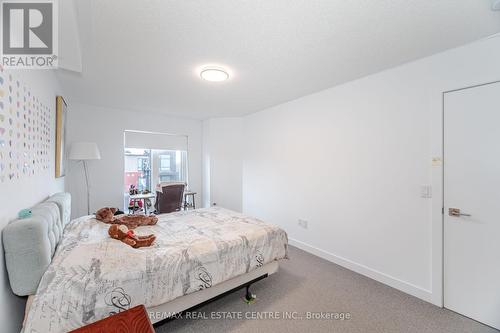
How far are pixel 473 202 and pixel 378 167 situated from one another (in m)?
0.83

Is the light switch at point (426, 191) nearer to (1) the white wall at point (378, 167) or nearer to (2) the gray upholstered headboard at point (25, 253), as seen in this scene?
(1) the white wall at point (378, 167)

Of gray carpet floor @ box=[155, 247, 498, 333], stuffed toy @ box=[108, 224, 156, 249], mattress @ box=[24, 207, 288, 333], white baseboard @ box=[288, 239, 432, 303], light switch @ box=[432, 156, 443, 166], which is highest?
light switch @ box=[432, 156, 443, 166]

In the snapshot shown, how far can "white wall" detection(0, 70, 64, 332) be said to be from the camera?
3.92 ft

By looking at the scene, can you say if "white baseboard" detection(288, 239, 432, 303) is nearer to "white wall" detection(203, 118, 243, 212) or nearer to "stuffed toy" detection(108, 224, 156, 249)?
"white wall" detection(203, 118, 243, 212)

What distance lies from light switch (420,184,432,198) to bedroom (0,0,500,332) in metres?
0.01

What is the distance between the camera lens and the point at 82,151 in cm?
329

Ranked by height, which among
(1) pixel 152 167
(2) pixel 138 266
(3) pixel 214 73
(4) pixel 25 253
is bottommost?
(2) pixel 138 266

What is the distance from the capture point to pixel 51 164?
234cm

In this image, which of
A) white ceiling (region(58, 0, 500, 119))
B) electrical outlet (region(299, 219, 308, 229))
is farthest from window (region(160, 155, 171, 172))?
electrical outlet (region(299, 219, 308, 229))

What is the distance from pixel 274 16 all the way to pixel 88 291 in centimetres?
227

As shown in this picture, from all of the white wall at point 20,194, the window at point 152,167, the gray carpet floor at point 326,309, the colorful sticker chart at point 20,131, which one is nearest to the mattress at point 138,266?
the white wall at point 20,194

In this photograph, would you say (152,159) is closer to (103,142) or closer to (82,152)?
(103,142)

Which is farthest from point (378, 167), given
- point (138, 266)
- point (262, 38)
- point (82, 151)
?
point (82, 151)

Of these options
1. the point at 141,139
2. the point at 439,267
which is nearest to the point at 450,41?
the point at 439,267
